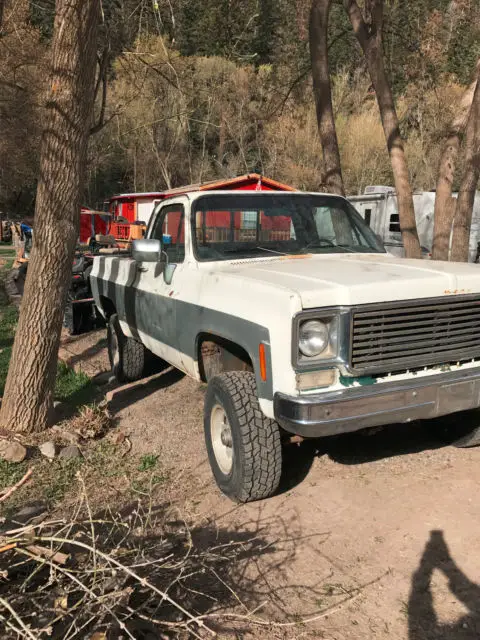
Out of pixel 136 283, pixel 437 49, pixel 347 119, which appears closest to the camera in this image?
pixel 136 283

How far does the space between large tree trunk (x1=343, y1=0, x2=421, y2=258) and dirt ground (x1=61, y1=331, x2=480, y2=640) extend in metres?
5.08

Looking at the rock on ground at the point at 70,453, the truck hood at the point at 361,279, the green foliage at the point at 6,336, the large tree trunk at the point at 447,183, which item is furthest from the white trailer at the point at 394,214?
the rock on ground at the point at 70,453

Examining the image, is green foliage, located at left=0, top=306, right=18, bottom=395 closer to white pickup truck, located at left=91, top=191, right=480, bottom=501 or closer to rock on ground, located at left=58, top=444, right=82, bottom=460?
rock on ground, located at left=58, top=444, right=82, bottom=460

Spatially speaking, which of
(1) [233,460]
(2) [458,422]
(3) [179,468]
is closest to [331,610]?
(1) [233,460]

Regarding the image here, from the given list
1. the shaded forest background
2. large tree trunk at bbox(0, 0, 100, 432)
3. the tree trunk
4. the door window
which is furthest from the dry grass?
the tree trunk

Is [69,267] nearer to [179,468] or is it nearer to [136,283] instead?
[136,283]

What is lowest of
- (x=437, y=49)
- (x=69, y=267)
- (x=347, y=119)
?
(x=69, y=267)

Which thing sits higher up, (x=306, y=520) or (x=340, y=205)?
(x=340, y=205)

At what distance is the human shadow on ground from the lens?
2461mm

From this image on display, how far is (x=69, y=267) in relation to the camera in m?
4.79

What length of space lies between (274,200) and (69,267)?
1841mm

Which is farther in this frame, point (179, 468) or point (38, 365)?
point (38, 365)

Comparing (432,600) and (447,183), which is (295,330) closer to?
(432,600)

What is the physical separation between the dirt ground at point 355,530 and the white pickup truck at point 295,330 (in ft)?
0.95
